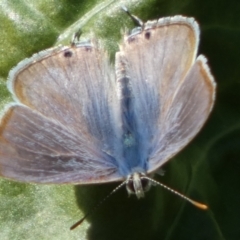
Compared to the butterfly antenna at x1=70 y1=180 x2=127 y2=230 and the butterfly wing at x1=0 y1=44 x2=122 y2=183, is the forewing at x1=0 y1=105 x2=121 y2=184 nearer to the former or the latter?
the butterfly wing at x1=0 y1=44 x2=122 y2=183

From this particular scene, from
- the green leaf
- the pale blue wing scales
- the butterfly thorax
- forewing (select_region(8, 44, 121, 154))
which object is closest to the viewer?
the pale blue wing scales

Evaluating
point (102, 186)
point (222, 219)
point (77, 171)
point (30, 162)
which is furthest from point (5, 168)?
point (222, 219)

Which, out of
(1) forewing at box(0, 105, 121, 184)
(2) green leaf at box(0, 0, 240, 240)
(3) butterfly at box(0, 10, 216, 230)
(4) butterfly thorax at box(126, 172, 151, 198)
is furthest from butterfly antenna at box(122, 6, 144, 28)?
(4) butterfly thorax at box(126, 172, 151, 198)

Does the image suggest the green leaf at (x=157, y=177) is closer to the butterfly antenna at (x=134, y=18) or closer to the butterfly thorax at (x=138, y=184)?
the butterfly antenna at (x=134, y=18)

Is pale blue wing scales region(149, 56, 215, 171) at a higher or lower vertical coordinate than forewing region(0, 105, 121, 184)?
lower

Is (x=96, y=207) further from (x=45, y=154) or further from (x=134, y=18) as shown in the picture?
(x=134, y=18)

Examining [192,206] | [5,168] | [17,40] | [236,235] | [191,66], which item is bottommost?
[236,235]

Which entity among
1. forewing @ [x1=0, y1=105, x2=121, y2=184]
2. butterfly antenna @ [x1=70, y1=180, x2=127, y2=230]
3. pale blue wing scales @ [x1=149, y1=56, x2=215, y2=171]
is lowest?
butterfly antenna @ [x1=70, y1=180, x2=127, y2=230]

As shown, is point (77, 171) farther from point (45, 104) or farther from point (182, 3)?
point (182, 3)
